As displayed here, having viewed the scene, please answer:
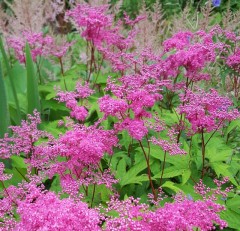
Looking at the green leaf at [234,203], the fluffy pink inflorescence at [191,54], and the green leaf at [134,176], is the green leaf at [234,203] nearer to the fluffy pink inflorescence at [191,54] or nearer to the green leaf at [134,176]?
the green leaf at [134,176]

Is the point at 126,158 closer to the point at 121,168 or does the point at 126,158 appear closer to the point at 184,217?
the point at 121,168

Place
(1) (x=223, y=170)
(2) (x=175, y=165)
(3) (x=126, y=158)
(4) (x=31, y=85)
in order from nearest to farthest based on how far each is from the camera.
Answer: (1) (x=223, y=170)
(2) (x=175, y=165)
(3) (x=126, y=158)
(4) (x=31, y=85)

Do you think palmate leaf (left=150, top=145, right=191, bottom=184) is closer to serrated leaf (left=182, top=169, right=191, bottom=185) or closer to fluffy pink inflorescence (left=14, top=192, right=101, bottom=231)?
serrated leaf (left=182, top=169, right=191, bottom=185)

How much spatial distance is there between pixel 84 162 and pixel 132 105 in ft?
1.13

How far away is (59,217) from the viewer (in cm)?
138

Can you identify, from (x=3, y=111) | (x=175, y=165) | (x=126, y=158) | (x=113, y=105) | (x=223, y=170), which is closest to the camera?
(x=113, y=105)

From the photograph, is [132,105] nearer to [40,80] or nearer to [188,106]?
[188,106]

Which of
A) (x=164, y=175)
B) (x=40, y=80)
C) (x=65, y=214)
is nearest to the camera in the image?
(x=65, y=214)

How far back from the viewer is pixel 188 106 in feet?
6.88

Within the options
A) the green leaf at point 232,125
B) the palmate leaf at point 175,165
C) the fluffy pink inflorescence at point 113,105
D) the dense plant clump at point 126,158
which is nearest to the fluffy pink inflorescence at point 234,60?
the dense plant clump at point 126,158

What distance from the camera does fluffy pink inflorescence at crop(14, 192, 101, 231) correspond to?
1.38m

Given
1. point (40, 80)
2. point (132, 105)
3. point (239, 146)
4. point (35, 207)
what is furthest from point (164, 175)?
point (40, 80)

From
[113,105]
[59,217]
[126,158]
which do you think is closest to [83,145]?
[113,105]

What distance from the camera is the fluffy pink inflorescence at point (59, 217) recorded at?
1.38 metres
